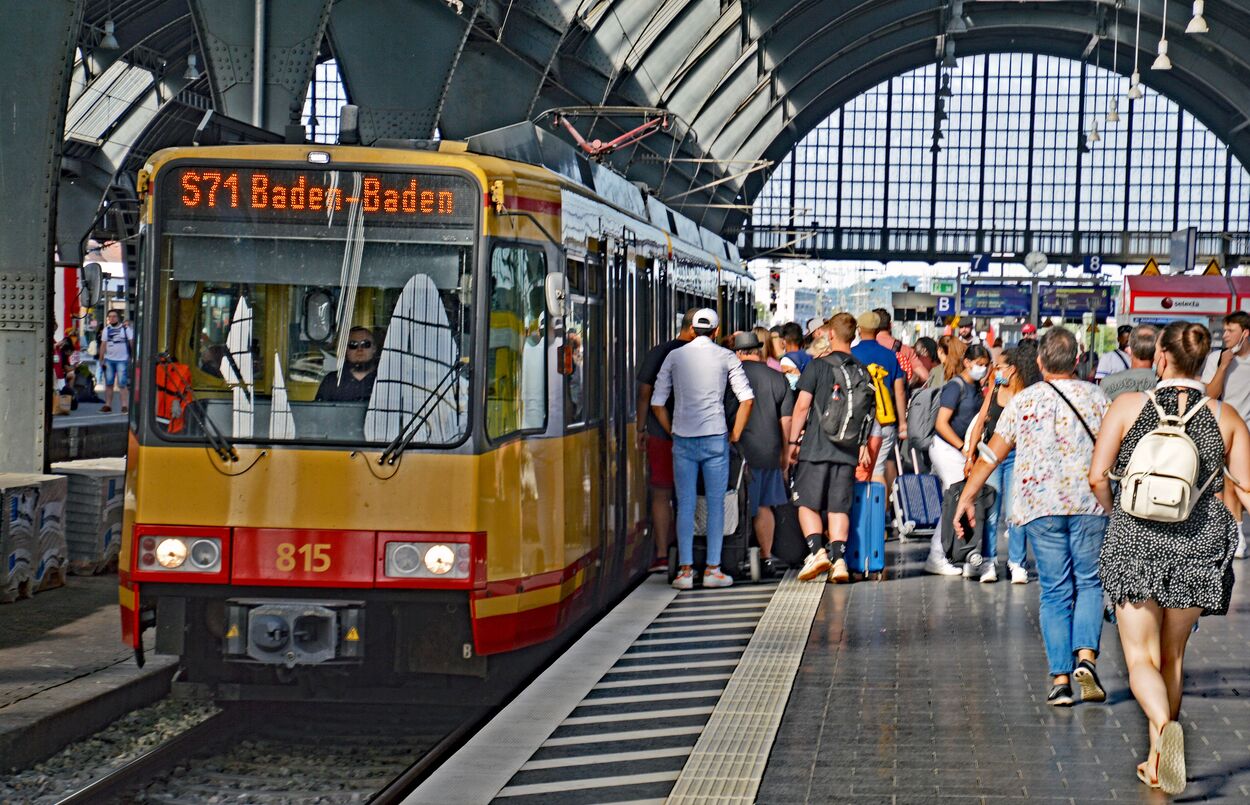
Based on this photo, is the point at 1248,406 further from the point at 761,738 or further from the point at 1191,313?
the point at 1191,313

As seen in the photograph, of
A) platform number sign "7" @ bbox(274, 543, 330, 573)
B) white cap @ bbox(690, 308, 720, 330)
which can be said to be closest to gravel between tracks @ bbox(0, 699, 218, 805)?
platform number sign "7" @ bbox(274, 543, 330, 573)

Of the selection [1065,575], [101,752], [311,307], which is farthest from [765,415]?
[101,752]

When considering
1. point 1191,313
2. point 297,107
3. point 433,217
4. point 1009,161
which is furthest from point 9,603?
point 1009,161

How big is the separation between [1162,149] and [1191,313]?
5995cm

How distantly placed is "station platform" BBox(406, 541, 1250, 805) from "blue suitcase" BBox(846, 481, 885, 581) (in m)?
1.67

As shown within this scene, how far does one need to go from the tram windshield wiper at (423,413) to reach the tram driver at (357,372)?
238 mm

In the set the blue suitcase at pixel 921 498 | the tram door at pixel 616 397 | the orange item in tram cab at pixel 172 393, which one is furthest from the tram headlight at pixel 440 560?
the blue suitcase at pixel 921 498

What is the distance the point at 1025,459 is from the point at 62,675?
5.01 meters

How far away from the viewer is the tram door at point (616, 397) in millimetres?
11641

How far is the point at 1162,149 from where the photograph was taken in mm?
88312

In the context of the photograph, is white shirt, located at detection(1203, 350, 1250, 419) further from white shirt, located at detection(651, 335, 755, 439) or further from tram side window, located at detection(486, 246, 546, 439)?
tram side window, located at detection(486, 246, 546, 439)

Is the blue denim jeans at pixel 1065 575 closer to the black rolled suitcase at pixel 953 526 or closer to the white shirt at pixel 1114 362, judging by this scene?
the black rolled suitcase at pixel 953 526

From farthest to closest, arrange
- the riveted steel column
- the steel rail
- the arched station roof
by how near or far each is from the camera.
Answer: the arched station roof → the riveted steel column → the steel rail

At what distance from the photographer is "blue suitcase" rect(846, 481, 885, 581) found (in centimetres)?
1352
